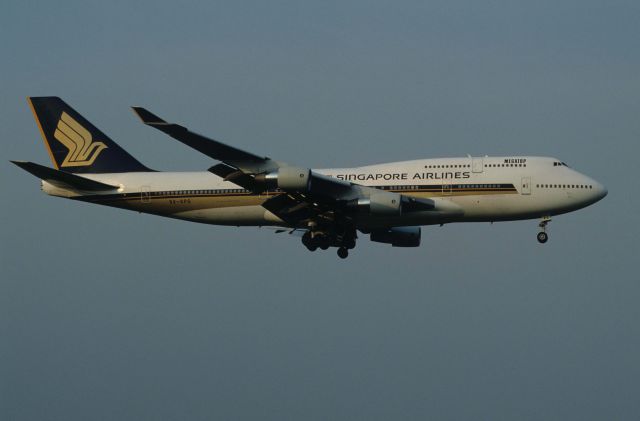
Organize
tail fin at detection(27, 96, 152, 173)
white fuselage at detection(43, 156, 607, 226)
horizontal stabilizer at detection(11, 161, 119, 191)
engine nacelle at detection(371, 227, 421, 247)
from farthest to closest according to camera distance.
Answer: tail fin at detection(27, 96, 152, 173)
engine nacelle at detection(371, 227, 421, 247)
white fuselage at detection(43, 156, 607, 226)
horizontal stabilizer at detection(11, 161, 119, 191)

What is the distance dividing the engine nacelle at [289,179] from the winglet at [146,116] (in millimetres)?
6620

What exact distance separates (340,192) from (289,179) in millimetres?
3803

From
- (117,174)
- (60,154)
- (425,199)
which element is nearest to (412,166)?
(425,199)

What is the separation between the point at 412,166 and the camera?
5878cm

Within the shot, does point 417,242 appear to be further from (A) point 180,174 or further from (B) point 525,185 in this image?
(A) point 180,174

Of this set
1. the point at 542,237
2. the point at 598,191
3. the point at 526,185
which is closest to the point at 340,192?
the point at 526,185

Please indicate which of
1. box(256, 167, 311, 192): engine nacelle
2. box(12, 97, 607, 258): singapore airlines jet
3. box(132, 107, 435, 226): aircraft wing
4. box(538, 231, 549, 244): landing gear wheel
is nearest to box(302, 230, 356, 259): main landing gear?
box(12, 97, 607, 258): singapore airlines jet

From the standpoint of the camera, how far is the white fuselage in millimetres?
57312

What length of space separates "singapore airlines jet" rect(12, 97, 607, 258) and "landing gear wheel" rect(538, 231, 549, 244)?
5 cm

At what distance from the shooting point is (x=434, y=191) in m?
57.5

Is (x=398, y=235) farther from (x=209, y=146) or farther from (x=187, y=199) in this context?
(x=209, y=146)

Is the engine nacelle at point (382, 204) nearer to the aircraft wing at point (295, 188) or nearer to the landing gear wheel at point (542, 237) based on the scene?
the aircraft wing at point (295, 188)

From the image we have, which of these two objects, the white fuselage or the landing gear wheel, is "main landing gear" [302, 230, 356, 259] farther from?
the landing gear wheel

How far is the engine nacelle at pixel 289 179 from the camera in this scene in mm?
52844
